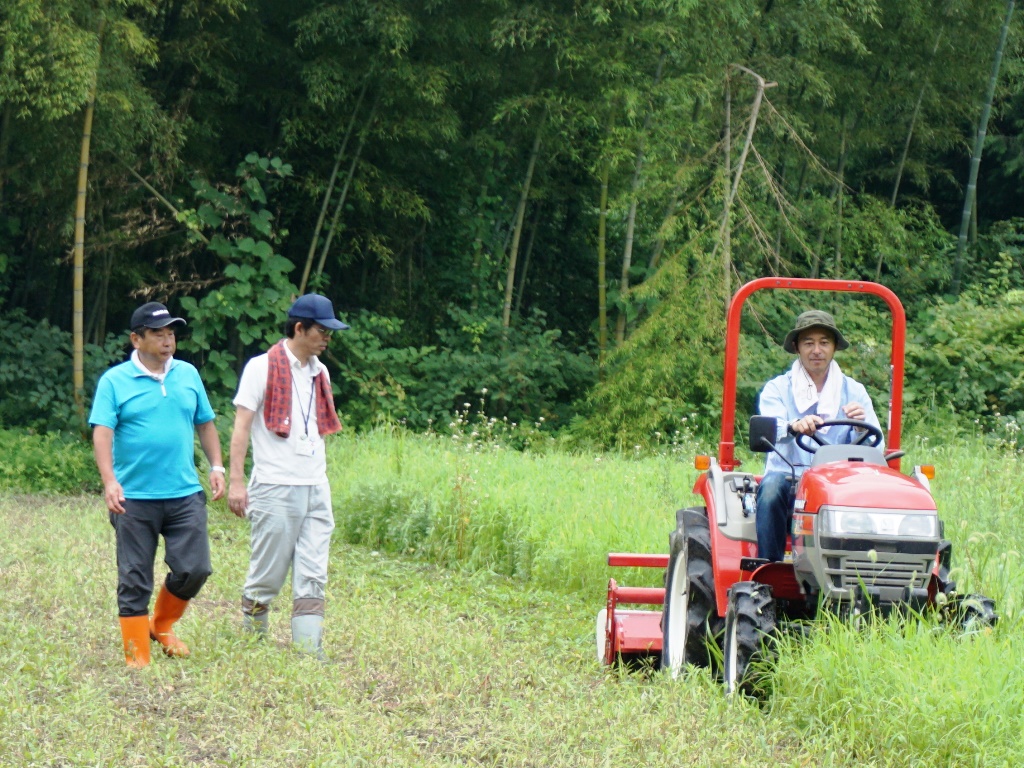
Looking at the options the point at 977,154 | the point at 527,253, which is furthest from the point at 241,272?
the point at 977,154

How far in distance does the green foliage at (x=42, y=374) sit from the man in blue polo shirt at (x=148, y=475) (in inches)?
285

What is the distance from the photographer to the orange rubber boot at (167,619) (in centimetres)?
500

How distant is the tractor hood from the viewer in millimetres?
3949

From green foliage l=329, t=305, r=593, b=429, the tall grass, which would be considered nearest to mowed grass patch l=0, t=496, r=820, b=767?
the tall grass

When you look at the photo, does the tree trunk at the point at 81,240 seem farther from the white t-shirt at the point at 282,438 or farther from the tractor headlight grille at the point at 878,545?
the tractor headlight grille at the point at 878,545

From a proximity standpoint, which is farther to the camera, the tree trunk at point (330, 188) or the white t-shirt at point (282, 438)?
the tree trunk at point (330, 188)

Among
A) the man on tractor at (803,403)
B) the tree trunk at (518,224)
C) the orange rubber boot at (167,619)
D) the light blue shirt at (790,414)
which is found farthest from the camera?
the tree trunk at (518,224)

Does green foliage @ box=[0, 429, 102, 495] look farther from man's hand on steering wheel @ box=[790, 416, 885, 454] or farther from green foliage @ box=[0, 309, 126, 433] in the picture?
man's hand on steering wheel @ box=[790, 416, 885, 454]

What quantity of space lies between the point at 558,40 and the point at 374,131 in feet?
6.84

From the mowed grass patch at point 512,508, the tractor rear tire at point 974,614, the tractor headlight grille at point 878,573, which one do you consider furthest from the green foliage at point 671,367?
the tractor headlight grille at point 878,573

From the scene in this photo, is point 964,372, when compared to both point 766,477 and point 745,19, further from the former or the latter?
point 766,477

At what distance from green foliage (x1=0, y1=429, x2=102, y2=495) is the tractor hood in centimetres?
825

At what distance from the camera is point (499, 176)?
14.7m

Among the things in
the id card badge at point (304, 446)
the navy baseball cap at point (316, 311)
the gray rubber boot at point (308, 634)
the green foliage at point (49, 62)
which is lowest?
the gray rubber boot at point (308, 634)
